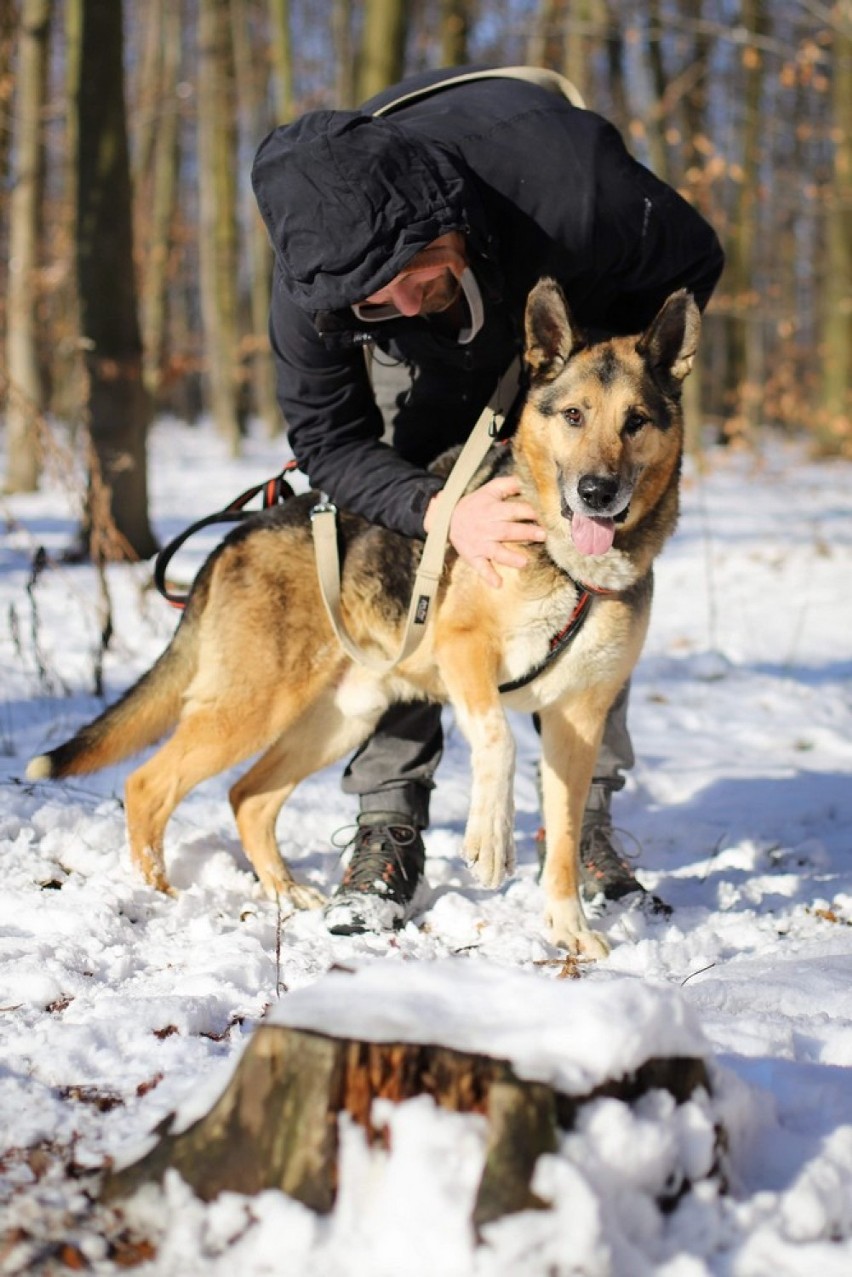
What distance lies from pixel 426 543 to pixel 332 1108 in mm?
1989

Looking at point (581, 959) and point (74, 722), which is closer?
point (581, 959)

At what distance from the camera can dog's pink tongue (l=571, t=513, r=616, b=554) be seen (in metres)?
3.21

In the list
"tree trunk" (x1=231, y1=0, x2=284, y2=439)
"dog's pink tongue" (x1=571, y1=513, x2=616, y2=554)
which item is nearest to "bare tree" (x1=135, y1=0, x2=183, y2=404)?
"tree trunk" (x1=231, y1=0, x2=284, y2=439)

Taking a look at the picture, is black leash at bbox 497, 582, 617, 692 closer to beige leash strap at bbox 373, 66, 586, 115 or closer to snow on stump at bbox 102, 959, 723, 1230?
beige leash strap at bbox 373, 66, 586, 115

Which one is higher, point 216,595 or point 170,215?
point 170,215

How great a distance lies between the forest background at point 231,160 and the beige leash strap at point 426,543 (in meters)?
2.14

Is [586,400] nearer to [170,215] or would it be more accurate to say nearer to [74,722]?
[74,722]

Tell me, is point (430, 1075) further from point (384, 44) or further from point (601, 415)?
point (384, 44)

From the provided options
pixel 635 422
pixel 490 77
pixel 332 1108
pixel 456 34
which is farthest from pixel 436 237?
pixel 456 34

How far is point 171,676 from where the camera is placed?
3.73 m

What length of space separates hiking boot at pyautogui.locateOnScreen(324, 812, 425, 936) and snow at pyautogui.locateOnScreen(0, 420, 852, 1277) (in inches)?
3.8

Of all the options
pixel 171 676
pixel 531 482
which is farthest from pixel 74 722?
pixel 531 482

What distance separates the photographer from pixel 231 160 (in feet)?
63.8

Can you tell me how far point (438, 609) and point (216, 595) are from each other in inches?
29.0
